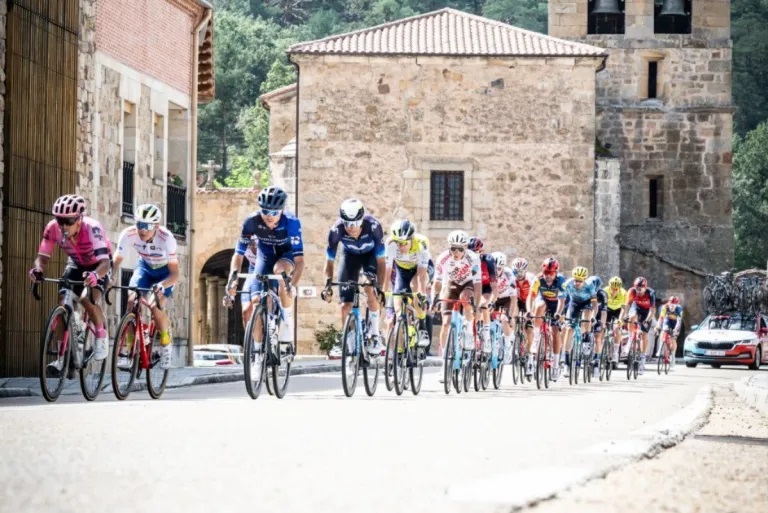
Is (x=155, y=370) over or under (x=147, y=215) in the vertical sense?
under

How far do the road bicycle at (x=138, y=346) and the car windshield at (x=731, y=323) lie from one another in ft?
95.9

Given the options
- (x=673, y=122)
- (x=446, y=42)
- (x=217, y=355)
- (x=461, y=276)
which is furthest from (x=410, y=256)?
(x=673, y=122)

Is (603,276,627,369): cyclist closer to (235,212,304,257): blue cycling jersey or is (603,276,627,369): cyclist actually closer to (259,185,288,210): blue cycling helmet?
(235,212,304,257): blue cycling jersey

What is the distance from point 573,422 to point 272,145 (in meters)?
48.4

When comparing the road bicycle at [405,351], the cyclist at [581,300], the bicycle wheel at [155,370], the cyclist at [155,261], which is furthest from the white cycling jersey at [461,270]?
the cyclist at [581,300]

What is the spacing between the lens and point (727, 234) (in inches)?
2365

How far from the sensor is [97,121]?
92.5 feet

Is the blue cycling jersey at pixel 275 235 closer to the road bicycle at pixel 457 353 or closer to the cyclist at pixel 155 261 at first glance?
the cyclist at pixel 155 261

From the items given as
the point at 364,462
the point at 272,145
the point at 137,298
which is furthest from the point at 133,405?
the point at 272,145

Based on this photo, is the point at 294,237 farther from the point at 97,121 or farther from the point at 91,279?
the point at 97,121

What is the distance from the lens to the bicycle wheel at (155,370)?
15.7 meters

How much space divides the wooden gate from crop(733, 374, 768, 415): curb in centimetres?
982

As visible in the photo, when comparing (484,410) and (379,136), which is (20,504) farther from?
(379,136)

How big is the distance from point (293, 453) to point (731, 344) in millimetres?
34214
